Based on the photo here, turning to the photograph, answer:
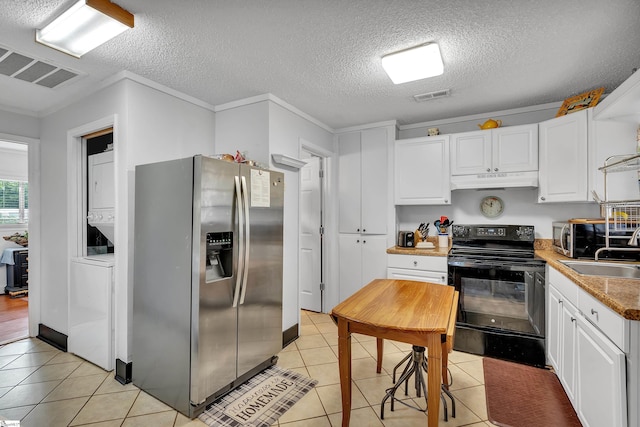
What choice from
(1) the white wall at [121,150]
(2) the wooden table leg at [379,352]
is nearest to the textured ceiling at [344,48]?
(1) the white wall at [121,150]

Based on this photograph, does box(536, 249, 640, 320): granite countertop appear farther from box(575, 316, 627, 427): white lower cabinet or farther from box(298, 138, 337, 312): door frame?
box(298, 138, 337, 312): door frame

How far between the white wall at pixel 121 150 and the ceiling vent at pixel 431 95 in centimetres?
212

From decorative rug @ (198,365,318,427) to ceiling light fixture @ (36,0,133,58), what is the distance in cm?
245

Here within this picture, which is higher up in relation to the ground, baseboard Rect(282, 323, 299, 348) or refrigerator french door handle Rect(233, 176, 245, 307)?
refrigerator french door handle Rect(233, 176, 245, 307)

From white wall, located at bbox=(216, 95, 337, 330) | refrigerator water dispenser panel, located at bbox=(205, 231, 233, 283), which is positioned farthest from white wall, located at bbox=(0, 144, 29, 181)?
refrigerator water dispenser panel, located at bbox=(205, 231, 233, 283)

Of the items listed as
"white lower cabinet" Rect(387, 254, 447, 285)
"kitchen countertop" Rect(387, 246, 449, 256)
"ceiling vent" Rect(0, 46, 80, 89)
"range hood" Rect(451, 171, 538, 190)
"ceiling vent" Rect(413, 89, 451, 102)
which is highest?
"ceiling vent" Rect(413, 89, 451, 102)

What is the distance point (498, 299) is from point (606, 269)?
84 cm

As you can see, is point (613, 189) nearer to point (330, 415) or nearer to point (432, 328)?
point (432, 328)

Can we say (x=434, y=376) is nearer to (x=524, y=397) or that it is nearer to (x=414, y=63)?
(x=524, y=397)

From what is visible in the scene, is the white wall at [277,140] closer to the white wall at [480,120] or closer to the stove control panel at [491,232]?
the white wall at [480,120]

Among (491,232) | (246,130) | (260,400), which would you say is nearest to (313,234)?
(246,130)

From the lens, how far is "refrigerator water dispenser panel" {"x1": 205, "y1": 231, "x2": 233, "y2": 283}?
2031 millimetres

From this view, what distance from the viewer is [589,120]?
245 centimetres

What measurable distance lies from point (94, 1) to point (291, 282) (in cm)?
254
